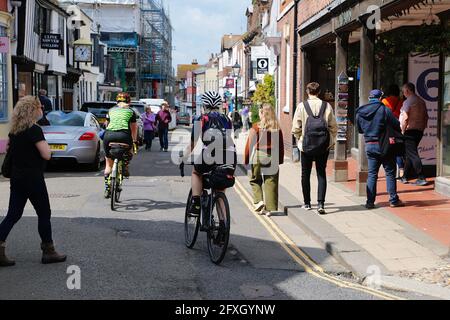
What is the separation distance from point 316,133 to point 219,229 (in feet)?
10.7

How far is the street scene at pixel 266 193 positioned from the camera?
19.6 ft

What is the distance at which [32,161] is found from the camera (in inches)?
247

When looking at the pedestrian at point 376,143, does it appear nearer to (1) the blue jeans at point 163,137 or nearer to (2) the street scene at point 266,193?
(2) the street scene at point 266,193

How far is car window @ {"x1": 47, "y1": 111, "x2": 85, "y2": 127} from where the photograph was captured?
50.4 ft

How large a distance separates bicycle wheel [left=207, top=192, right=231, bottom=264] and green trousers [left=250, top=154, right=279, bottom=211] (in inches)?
108

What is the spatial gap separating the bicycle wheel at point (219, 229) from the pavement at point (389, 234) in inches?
51.5

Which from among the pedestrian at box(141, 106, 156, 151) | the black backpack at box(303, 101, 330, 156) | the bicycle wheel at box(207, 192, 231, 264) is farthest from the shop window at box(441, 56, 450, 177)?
the pedestrian at box(141, 106, 156, 151)

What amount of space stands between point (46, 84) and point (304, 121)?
23.6 m

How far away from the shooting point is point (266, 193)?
9.63m

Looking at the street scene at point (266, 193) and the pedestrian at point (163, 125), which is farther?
the pedestrian at point (163, 125)

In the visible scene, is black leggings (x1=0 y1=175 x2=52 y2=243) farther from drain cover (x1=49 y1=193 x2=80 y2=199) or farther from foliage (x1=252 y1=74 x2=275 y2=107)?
foliage (x1=252 y1=74 x2=275 y2=107)

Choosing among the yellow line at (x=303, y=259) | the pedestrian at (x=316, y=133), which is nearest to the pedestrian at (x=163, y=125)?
the yellow line at (x=303, y=259)

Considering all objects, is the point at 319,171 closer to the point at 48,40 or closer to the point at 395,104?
the point at 395,104
